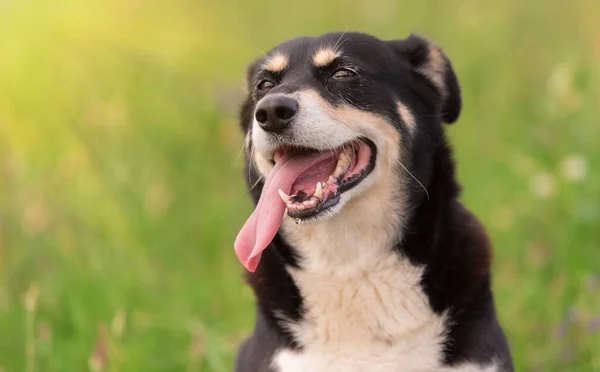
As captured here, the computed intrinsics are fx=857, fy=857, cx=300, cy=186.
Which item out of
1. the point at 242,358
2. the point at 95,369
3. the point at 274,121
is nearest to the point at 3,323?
the point at 95,369

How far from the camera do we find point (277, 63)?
313cm

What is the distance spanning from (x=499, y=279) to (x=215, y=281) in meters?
1.63

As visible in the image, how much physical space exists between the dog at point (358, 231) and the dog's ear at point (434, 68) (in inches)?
3.3

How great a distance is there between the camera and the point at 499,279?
15.7ft

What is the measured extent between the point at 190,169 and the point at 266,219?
10.8ft

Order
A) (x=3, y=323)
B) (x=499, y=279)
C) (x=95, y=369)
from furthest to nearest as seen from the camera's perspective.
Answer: (x=499, y=279) < (x=3, y=323) < (x=95, y=369)

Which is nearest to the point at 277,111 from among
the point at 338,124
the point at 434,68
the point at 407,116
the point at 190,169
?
the point at 338,124

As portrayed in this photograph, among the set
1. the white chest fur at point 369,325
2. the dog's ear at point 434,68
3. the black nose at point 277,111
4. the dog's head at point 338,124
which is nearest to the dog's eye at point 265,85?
the dog's head at point 338,124

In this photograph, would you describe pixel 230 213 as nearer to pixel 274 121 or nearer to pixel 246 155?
pixel 246 155

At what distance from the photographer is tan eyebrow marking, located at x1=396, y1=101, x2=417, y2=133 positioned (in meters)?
3.02

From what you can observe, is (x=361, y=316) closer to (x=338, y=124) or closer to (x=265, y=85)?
(x=338, y=124)

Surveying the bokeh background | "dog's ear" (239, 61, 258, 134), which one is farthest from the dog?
the bokeh background

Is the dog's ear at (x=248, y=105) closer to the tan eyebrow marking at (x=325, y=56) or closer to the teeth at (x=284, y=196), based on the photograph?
the tan eyebrow marking at (x=325, y=56)

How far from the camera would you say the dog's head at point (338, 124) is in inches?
112
